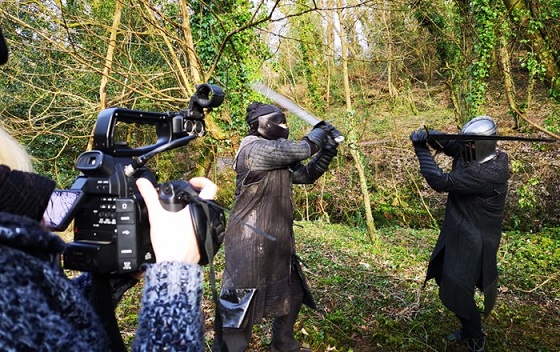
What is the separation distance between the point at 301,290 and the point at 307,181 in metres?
1.02

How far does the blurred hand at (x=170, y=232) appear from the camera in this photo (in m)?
1.10

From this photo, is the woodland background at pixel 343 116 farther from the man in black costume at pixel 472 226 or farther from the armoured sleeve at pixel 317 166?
the armoured sleeve at pixel 317 166

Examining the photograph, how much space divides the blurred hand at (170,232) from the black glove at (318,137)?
2.47 meters

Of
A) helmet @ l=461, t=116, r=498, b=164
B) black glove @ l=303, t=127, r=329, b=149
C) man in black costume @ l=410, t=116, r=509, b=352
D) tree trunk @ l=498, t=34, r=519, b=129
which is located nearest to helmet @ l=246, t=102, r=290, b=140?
black glove @ l=303, t=127, r=329, b=149

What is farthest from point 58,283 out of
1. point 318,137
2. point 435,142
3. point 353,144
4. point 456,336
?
point 353,144

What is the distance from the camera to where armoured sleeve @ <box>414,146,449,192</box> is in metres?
3.67

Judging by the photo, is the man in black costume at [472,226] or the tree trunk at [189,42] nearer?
the man in black costume at [472,226]

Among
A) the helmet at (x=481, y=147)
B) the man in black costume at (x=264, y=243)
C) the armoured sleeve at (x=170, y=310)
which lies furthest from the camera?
the helmet at (x=481, y=147)

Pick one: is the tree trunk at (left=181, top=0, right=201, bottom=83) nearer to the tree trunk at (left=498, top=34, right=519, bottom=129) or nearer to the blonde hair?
the blonde hair

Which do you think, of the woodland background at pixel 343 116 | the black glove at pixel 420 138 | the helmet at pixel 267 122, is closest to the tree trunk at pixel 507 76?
the woodland background at pixel 343 116

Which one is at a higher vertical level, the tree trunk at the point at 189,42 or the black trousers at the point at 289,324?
the tree trunk at the point at 189,42

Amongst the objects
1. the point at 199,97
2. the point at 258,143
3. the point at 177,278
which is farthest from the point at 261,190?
the point at 177,278

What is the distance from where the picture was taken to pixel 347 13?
380 inches

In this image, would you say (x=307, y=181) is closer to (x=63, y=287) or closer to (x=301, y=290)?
(x=301, y=290)
